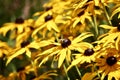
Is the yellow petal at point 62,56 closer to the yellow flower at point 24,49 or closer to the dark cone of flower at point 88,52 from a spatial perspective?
the dark cone of flower at point 88,52

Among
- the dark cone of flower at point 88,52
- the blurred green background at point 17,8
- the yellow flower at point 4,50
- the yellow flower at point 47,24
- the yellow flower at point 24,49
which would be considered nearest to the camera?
the dark cone of flower at point 88,52

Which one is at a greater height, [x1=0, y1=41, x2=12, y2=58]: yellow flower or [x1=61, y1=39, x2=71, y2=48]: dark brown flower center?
[x1=61, y1=39, x2=71, y2=48]: dark brown flower center

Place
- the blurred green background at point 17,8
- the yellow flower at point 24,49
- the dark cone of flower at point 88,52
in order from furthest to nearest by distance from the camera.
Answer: the blurred green background at point 17,8, the yellow flower at point 24,49, the dark cone of flower at point 88,52

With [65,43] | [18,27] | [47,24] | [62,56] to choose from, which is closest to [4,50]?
[18,27]

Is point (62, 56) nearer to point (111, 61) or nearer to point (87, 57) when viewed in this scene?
point (87, 57)

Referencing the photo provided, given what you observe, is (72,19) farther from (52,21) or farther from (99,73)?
(99,73)

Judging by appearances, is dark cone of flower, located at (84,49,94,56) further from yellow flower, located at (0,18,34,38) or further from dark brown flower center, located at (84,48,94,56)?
yellow flower, located at (0,18,34,38)

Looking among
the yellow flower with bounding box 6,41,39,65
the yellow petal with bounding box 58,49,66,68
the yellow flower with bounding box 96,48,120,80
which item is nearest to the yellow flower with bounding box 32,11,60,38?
the yellow flower with bounding box 6,41,39,65

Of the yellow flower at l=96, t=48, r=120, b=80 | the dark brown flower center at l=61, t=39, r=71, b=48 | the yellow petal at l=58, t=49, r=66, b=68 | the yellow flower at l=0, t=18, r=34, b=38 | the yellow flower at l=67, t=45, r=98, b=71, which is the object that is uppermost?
the yellow flower at l=0, t=18, r=34, b=38

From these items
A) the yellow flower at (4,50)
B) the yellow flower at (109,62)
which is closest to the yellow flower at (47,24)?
the yellow flower at (4,50)

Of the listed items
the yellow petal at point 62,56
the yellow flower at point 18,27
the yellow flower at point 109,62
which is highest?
the yellow flower at point 18,27
